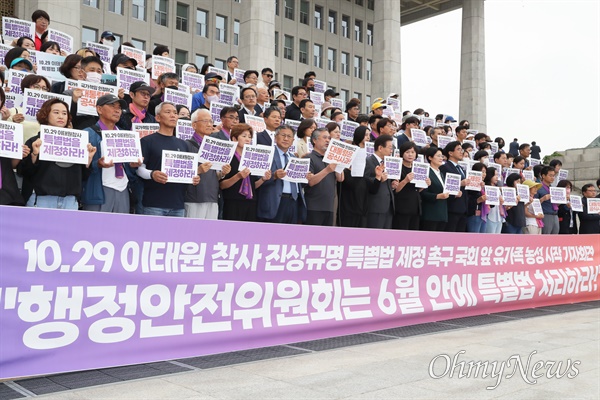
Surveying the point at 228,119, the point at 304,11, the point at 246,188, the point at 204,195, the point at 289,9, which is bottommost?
the point at 204,195

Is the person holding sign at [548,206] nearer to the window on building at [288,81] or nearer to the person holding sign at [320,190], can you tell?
the person holding sign at [320,190]

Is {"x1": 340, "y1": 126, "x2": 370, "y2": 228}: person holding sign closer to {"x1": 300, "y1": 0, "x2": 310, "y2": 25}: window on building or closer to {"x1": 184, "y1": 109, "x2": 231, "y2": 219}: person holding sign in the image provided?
{"x1": 184, "y1": 109, "x2": 231, "y2": 219}: person holding sign

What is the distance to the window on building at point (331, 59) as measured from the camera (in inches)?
2071

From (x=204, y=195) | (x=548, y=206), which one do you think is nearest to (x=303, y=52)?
(x=548, y=206)

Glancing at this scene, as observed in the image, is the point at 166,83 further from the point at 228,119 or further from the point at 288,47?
the point at 288,47

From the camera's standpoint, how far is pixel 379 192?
9.19 m

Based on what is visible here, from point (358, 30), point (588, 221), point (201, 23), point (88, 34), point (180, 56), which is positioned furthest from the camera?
point (358, 30)

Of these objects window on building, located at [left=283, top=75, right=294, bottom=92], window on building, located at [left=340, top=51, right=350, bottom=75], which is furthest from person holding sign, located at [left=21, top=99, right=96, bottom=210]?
window on building, located at [left=340, top=51, right=350, bottom=75]

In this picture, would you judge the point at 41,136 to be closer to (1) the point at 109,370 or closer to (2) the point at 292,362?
(1) the point at 109,370

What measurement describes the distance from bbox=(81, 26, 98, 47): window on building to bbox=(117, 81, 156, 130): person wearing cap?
100ft

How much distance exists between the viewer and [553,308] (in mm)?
10195

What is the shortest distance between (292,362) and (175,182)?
2.34 metres

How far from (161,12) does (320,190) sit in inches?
1413

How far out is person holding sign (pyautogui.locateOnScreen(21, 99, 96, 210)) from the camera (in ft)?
20.0
